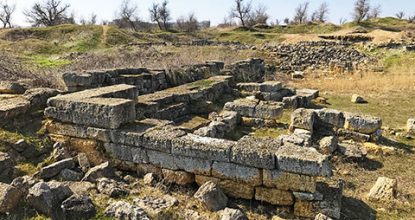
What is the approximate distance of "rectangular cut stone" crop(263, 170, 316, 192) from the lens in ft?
15.9

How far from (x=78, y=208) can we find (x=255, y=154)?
2373 mm

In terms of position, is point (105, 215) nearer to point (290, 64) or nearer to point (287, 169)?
point (287, 169)

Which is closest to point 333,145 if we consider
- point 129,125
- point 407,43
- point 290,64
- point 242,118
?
point 242,118

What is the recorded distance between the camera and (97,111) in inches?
240

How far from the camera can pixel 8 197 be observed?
Answer: 4.38 m

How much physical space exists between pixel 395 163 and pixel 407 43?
82.9 feet

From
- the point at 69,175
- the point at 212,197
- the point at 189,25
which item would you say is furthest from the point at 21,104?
the point at 189,25

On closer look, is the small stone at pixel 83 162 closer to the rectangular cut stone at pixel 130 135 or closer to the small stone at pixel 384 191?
the rectangular cut stone at pixel 130 135

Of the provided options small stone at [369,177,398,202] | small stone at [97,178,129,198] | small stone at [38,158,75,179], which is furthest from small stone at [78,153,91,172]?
small stone at [369,177,398,202]

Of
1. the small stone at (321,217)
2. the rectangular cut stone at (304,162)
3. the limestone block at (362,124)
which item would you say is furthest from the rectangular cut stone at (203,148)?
the limestone block at (362,124)

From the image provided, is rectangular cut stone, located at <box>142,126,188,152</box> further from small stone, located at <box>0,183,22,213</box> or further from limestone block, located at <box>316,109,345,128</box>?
limestone block, located at <box>316,109,345,128</box>

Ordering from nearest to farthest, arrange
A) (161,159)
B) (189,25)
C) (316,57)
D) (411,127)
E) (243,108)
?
(161,159)
(411,127)
(243,108)
(316,57)
(189,25)

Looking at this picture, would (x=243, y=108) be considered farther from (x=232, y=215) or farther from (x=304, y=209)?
(x=232, y=215)

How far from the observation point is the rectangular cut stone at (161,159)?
221 inches
